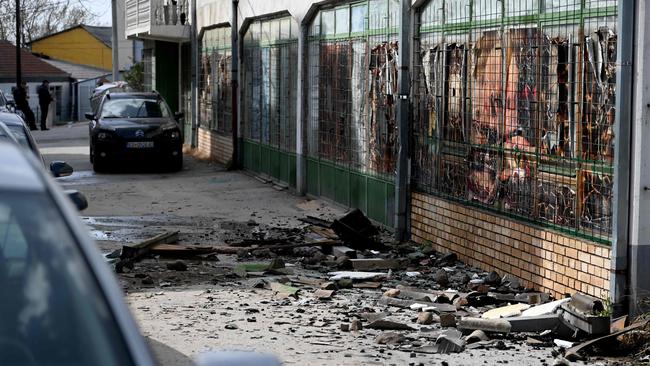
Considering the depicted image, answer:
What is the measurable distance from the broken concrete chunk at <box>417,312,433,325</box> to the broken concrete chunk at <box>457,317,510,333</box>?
1.64ft

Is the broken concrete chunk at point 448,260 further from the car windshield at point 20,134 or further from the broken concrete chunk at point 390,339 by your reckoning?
the car windshield at point 20,134

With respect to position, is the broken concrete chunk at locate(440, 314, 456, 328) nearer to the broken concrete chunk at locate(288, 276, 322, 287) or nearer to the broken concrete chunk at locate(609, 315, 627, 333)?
the broken concrete chunk at locate(609, 315, 627, 333)

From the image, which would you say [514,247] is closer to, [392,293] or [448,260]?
[392,293]

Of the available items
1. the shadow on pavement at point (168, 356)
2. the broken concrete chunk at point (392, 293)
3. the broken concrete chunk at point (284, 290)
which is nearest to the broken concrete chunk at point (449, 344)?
the shadow on pavement at point (168, 356)

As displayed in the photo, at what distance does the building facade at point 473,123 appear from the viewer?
1020cm

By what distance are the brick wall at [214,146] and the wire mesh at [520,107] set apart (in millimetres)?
12857

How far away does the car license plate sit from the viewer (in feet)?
85.5

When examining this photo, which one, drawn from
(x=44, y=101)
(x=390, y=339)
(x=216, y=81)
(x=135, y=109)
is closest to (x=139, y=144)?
(x=135, y=109)

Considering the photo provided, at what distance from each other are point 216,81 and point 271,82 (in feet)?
19.9

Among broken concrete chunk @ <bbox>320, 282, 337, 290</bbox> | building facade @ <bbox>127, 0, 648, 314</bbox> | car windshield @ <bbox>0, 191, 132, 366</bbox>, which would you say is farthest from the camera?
broken concrete chunk @ <bbox>320, 282, 337, 290</bbox>

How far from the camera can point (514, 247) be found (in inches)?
462

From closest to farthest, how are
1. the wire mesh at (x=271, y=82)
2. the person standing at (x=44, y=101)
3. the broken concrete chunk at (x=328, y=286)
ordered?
the broken concrete chunk at (x=328, y=286) < the wire mesh at (x=271, y=82) < the person standing at (x=44, y=101)

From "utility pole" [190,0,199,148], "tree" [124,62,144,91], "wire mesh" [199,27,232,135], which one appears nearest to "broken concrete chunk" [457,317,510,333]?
"wire mesh" [199,27,232,135]

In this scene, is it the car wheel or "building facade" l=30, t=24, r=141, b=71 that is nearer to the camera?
the car wheel
